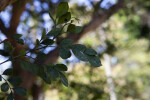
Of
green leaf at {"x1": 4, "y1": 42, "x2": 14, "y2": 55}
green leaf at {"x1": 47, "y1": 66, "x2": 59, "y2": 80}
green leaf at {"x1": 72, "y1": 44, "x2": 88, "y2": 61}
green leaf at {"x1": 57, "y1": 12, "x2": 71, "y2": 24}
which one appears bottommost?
green leaf at {"x1": 47, "y1": 66, "x2": 59, "y2": 80}

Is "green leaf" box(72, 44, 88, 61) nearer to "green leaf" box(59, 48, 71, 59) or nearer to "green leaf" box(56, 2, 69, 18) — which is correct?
"green leaf" box(59, 48, 71, 59)

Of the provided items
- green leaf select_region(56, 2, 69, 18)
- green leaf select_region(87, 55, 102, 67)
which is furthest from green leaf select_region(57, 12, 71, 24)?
green leaf select_region(87, 55, 102, 67)

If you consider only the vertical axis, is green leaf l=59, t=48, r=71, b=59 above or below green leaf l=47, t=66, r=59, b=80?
above

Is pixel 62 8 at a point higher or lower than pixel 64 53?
higher

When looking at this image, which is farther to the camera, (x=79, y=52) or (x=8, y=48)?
(x=8, y=48)

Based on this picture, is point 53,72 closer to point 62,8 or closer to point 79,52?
point 79,52

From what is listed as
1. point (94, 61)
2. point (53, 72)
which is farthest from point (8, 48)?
point (94, 61)

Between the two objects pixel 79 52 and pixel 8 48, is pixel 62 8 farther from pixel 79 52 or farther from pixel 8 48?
pixel 8 48

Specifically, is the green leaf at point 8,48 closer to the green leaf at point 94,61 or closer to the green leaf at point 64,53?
the green leaf at point 64,53

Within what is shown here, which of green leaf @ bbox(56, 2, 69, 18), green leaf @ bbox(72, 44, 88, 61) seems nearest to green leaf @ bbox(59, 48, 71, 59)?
green leaf @ bbox(72, 44, 88, 61)

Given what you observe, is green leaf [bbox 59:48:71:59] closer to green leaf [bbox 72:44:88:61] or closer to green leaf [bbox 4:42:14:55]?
green leaf [bbox 72:44:88:61]

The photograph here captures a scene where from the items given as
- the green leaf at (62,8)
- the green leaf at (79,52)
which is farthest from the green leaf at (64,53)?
the green leaf at (62,8)

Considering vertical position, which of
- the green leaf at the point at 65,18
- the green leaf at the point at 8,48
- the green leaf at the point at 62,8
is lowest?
the green leaf at the point at 8,48

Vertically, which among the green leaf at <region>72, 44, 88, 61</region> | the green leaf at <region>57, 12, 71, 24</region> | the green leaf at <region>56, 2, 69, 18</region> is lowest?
the green leaf at <region>72, 44, 88, 61</region>
